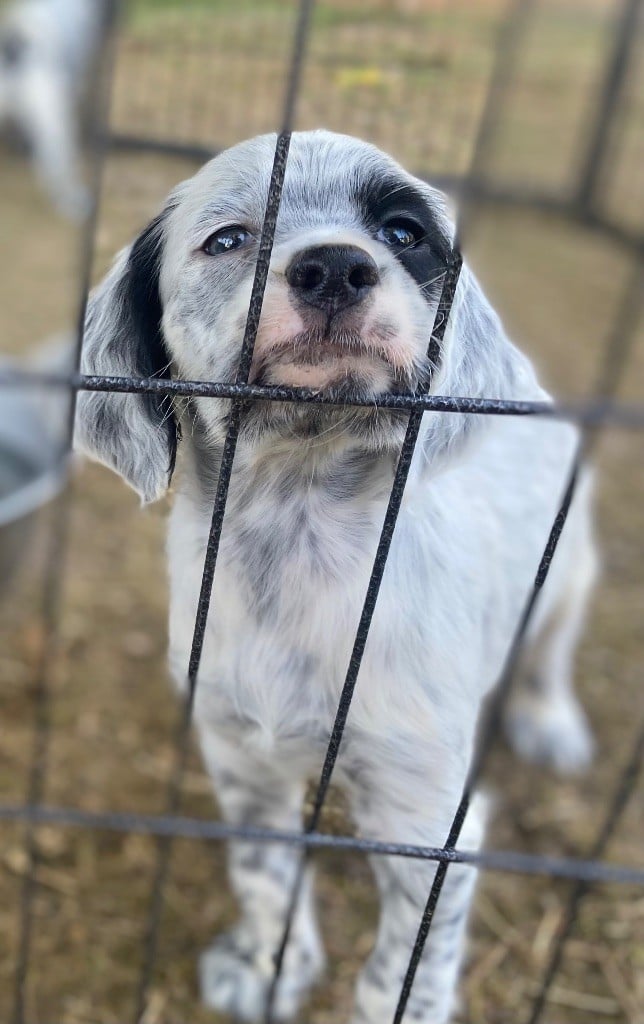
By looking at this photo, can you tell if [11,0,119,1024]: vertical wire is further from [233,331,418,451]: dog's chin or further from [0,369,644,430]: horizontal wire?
[233,331,418,451]: dog's chin

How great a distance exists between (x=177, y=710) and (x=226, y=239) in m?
1.74

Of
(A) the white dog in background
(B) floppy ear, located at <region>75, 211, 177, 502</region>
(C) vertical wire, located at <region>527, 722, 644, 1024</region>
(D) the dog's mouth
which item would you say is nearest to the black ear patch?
(B) floppy ear, located at <region>75, 211, 177, 502</region>

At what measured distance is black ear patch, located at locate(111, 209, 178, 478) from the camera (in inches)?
53.6

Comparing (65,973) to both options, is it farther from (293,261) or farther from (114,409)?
(293,261)

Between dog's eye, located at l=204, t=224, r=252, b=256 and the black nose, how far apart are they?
0.20 m

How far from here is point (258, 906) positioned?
6.53 feet

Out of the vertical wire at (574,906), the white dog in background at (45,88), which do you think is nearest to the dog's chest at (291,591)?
the vertical wire at (574,906)

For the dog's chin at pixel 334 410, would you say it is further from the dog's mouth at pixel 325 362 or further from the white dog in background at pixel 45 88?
the white dog in background at pixel 45 88

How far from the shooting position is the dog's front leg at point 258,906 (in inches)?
70.1

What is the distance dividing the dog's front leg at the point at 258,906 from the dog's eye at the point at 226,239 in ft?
2.62

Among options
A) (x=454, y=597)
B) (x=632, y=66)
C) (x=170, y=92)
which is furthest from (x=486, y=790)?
(x=632, y=66)

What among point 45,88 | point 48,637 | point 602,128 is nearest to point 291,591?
point 48,637

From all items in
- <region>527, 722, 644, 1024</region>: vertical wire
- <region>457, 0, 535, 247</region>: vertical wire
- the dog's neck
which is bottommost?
<region>527, 722, 644, 1024</region>: vertical wire

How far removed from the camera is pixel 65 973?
2104 mm
